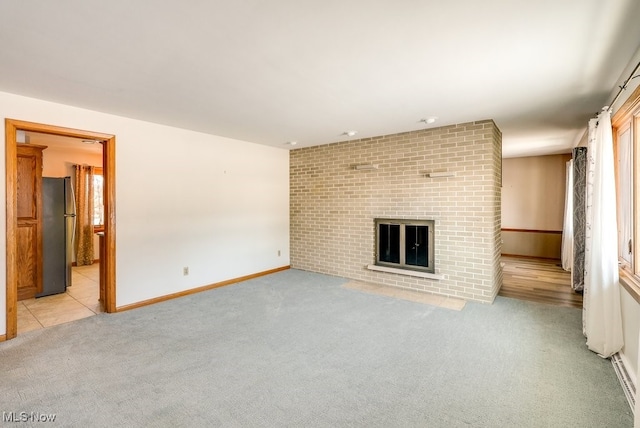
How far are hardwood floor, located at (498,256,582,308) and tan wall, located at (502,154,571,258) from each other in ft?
1.60

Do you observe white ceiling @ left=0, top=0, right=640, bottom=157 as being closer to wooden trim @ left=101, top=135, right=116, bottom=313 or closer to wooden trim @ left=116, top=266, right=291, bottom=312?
wooden trim @ left=101, top=135, right=116, bottom=313

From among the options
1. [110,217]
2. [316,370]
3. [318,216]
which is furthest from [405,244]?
[110,217]

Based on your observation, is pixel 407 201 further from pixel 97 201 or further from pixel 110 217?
pixel 97 201

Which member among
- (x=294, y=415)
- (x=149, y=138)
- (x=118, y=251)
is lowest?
(x=294, y=415)

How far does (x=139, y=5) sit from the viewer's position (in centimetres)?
162

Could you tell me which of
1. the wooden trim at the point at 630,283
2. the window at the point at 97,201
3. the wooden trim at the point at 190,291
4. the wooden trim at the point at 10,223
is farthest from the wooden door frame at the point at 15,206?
the wooden trim at the point at 630,283

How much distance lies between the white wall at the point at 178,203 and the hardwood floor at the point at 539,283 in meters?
3.99

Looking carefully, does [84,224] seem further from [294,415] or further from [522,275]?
[522,275]

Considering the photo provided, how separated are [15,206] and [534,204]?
9.01 metres

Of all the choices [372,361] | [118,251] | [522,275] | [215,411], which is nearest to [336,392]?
[372,361]

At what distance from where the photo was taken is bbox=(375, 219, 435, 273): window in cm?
443

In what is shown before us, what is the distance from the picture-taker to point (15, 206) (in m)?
3.03

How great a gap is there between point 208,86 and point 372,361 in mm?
2764

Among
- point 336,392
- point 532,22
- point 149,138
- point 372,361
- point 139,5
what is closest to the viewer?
point 139,5
